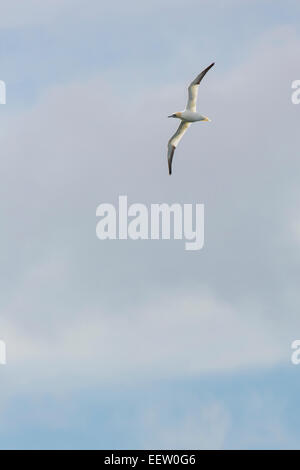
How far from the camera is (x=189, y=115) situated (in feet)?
396

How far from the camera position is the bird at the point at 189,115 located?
118m

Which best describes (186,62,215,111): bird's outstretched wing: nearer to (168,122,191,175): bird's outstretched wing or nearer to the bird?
the bird

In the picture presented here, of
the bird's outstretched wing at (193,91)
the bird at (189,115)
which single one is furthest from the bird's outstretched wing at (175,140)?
the bird's outstretched wing at (193,91)

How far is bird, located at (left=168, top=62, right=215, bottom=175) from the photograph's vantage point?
387 feet

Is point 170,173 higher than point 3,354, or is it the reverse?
point 170,173

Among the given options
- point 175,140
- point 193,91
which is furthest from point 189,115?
point 175,140

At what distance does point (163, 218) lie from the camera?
124438 millimetres

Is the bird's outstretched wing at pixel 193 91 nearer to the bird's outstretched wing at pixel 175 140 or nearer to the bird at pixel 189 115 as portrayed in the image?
the bird at pixel 189 115

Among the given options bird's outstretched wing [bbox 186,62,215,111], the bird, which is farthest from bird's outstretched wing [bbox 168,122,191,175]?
bird's outstretched wing [bbox 186,62,215,111]

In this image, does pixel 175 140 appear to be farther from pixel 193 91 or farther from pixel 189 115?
pixel 193 91
